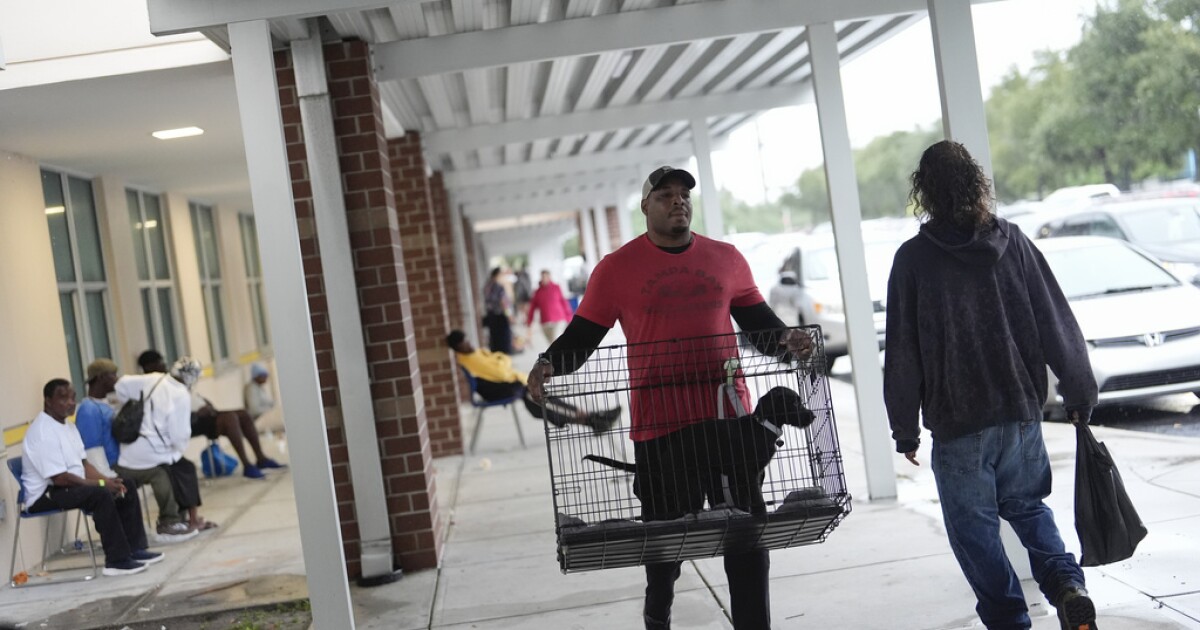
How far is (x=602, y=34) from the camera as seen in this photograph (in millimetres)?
6965

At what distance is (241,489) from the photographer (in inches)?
438

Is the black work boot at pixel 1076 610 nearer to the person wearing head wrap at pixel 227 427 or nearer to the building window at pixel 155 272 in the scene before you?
the person wearing head wrap at pixel 227 427

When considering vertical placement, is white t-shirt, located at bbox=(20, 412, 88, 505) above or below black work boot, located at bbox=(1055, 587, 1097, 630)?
above

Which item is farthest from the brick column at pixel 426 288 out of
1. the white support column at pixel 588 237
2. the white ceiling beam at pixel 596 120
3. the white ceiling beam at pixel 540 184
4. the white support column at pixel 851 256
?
the white support column at pixel 588 237

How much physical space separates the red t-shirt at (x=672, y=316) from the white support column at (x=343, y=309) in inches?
113

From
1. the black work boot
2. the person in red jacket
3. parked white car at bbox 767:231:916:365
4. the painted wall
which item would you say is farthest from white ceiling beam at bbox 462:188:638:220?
the black work boot

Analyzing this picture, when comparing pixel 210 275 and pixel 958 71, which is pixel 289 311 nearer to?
pixel 958 71

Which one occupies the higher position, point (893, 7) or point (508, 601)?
point (893, 7)

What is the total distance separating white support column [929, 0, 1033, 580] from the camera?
5.22m

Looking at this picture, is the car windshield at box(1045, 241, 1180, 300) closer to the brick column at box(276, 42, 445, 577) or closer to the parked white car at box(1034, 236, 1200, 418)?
the parked white car at box(1034, 236, 1200, 418)

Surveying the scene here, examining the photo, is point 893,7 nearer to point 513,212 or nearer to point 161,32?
point 161,32

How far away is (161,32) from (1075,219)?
10.7 meters

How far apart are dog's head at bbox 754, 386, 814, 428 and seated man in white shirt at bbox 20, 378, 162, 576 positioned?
5641mm

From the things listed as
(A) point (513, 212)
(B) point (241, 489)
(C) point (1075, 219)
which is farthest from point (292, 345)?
(A) point (513, 212)
